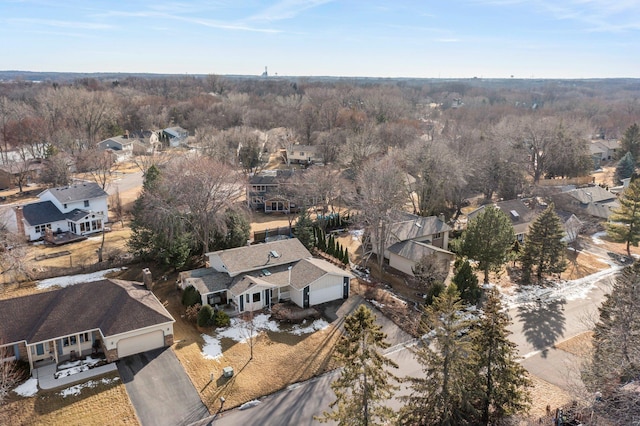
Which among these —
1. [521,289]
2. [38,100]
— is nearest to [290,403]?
[521,289]

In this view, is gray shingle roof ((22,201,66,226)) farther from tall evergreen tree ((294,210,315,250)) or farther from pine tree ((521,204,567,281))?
pine tree ((521,204,567,281))

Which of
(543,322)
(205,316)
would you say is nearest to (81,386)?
(205,316)

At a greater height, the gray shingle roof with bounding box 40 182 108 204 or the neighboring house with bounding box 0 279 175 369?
the gray shingle roof with bounding box 40 182 108 204

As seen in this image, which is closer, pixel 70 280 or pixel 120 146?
pixel 70 280

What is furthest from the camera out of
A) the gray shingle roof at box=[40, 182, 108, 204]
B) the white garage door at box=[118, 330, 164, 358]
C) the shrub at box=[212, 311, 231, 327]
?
the gray shingle roof at box=[40, 182, 108, 204]

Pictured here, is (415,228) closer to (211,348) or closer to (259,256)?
(259,256)

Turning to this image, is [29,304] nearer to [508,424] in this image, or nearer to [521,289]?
[508,424]

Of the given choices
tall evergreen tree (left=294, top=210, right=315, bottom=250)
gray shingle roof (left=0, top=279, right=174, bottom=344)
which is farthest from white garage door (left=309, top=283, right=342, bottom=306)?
gray shingle roof (left=0, top=279, right=174, bottom=344)
